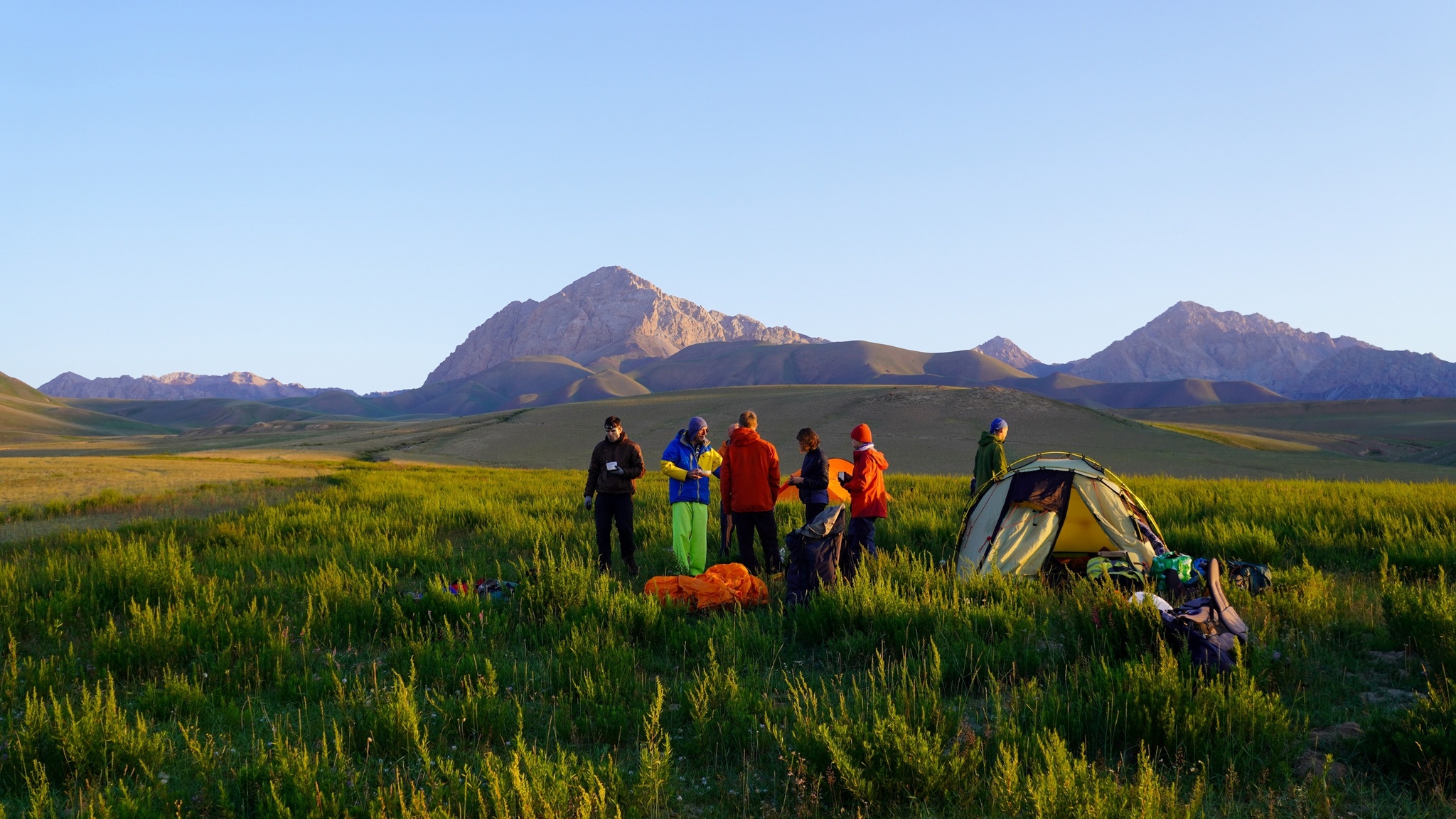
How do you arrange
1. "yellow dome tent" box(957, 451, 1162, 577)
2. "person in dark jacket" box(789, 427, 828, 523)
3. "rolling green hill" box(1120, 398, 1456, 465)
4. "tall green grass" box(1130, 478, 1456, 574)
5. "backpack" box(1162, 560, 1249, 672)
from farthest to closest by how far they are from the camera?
"rolling green hill" box(1120, 398, 1456, 465)
"tall green grass" box(1130, 478, 1456, 574)
"person in dark jacket" box(789, 427, 828, 523)
"yellow dome tent" box(957, 451, 1162, 577)
"backpack" box(1162, 560, 1249, 672)

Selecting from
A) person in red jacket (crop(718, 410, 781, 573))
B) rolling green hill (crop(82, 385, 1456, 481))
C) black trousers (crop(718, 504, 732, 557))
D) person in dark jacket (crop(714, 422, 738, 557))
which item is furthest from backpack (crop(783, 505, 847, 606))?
rolling green hill (crop(82, 385, 1456, 481))

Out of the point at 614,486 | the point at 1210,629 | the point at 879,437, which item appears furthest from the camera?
the point at 879,437

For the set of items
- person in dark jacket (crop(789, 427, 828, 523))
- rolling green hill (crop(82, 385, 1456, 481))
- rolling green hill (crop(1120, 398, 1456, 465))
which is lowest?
rolling green hill (crop(1120, 398, 1456, 465))

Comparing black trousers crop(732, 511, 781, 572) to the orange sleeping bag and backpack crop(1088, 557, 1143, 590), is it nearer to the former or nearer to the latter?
the orange sleeping bag

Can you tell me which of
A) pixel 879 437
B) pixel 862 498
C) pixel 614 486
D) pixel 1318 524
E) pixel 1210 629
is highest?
pixel 614 486

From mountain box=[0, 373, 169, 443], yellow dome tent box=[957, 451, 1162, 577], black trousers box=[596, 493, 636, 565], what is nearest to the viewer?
yellow dome tent box=[957, 451, 1162, 577]

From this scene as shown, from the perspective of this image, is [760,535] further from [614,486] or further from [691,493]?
[614,486]

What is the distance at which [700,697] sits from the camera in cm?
478

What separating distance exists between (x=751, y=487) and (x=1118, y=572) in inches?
153

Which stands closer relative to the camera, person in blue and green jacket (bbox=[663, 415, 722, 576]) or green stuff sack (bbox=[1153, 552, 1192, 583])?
green stuff sack (bbox=[1153, 552, 1192, 583])

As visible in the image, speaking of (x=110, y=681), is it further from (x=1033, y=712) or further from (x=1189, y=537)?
(x=1189, y=537)

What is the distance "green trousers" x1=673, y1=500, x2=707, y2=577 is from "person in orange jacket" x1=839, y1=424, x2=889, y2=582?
1679mm

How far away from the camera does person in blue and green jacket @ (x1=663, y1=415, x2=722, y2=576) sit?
9273 mm

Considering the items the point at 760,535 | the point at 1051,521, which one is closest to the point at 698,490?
the point at 760,535
